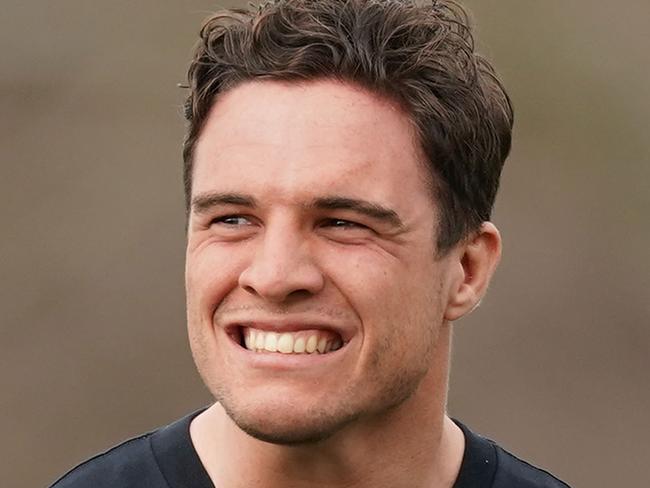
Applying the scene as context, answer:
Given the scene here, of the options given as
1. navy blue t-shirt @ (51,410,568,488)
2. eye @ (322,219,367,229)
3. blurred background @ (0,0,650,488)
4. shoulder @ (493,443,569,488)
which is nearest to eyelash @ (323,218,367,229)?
eye @ (322,219,367,229)

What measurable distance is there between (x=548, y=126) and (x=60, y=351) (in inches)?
121

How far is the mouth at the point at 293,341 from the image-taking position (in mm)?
2965

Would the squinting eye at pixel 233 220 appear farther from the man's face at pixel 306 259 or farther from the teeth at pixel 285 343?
the teeth at pixel 285 343

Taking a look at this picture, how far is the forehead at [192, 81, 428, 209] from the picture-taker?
296 centimetres

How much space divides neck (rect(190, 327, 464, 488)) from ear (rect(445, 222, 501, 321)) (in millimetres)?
99

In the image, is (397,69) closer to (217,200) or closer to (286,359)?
(217,200)

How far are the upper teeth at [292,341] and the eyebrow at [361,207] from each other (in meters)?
0.23

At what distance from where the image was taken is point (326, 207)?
2967 millimetres

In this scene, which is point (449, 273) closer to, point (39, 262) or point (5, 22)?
point (39, 262)

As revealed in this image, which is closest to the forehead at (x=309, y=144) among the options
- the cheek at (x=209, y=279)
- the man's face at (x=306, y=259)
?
the man's face at (x=306, y=259)

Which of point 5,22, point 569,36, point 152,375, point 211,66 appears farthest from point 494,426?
point 211,66

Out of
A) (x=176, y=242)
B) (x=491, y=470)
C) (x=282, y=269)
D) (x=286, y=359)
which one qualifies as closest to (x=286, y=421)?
(x=286, y=359)

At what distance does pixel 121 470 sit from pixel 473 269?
83cm

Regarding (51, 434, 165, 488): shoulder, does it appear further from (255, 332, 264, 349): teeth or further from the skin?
(255, 332, 264, 349): teeth
